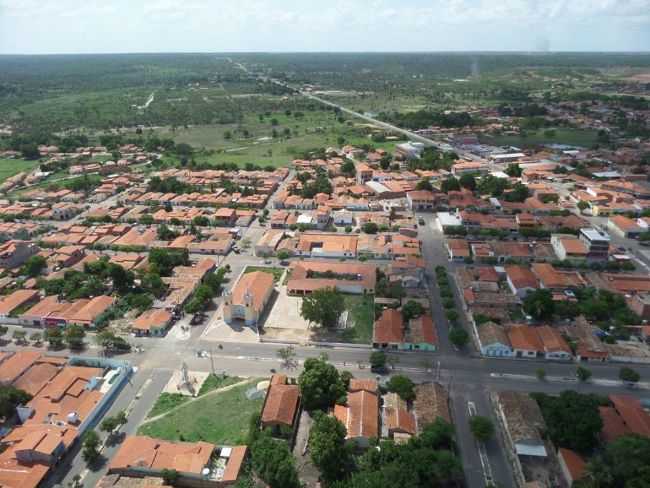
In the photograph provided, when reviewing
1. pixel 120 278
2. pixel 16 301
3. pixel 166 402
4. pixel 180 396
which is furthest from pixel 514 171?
pixel 16 301

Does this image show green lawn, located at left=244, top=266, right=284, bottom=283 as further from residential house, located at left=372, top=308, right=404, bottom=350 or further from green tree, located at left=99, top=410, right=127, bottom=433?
green tree, located at left=99, top=410, right=127, bottom=433

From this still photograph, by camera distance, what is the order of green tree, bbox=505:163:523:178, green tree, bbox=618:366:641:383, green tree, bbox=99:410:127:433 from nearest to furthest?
green tree, bbox=99:410:127:433 → green tree, bbox=618:366:641:383 → green tree, bbox=505:163:523:178

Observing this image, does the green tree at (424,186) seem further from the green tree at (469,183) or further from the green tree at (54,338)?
the green tree at (54,338)

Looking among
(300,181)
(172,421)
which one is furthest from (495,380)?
(300,181)

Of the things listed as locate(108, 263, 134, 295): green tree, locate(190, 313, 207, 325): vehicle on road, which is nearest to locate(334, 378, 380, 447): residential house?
locate(190, 313, 207, 325): vehicle on road

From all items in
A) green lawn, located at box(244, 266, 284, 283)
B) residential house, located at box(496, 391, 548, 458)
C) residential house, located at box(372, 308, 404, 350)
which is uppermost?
residential house, located at box(496, 391, 548, 458)

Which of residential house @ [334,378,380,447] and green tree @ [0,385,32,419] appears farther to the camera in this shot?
green tree @ [0,385,32,419]
